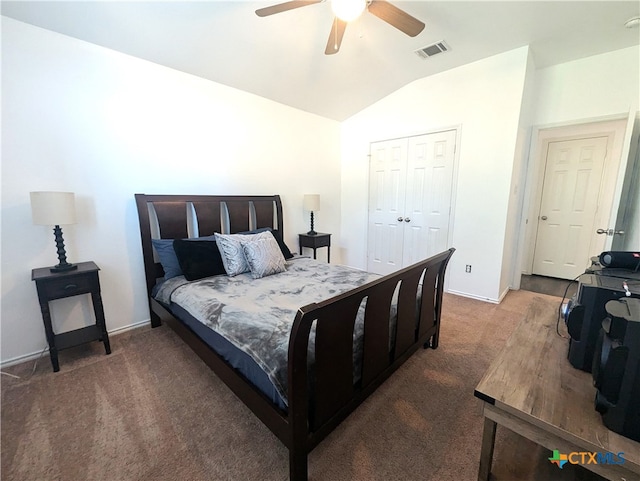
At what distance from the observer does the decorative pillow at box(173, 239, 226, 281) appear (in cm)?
229

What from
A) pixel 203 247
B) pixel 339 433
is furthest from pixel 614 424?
pixel 203 247

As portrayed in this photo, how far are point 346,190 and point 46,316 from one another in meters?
3.87

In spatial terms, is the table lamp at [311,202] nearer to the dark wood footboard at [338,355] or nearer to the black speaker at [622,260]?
the dark wood footboard at [338,355]

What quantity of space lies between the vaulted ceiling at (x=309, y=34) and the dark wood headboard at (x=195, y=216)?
4.17ft

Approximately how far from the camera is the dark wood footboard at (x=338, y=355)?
3.50 ft

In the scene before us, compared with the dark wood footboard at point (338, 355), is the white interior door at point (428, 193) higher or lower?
higher

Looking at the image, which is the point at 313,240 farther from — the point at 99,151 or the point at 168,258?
the point at 99,151

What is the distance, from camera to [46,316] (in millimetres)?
1887

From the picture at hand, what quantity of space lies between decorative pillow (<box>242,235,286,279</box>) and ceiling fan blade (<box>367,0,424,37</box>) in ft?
6.49

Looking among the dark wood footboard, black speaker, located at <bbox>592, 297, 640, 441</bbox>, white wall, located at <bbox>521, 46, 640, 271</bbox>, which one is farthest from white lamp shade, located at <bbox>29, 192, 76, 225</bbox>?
white wall, located at <bbox>521, 46, 640, 271</bbox>

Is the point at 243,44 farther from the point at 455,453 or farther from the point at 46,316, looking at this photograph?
the point at 455,453

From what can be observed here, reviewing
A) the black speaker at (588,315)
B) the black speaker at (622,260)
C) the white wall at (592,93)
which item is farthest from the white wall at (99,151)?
the white wall at (592,93)

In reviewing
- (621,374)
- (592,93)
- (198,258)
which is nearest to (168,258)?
(198,258)

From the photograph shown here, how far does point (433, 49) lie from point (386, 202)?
193 centimetres
